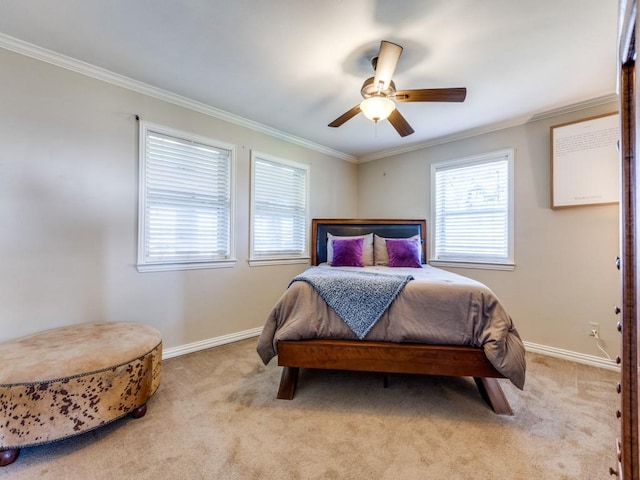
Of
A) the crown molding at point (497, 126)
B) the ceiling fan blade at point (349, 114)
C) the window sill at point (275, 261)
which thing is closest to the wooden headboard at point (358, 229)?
the window sill at point (275, 261)

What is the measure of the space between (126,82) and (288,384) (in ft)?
9.35

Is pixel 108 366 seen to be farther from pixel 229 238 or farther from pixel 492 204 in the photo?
pixel 492 204

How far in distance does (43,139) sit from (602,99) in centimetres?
472

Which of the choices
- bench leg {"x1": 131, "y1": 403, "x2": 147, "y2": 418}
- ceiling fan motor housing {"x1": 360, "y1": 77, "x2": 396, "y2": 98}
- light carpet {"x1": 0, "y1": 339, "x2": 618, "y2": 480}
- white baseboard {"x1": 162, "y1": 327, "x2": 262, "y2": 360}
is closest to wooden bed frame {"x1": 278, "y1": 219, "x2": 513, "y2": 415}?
light carpet {"x1": 0, "y1": 339, "x2": 618, "y2": 480}

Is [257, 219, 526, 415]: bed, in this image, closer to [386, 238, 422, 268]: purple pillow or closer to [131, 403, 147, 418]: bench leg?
[131, 403, 147, 418]: bench leg

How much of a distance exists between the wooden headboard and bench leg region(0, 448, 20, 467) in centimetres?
297

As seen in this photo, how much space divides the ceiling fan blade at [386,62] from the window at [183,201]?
1.87 metres

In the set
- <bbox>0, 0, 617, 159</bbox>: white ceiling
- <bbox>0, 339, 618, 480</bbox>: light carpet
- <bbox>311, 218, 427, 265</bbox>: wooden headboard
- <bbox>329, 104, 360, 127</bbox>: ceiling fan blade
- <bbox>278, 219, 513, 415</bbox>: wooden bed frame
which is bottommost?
<bbox>0, 339, 618, 480</bbox>: light carpet

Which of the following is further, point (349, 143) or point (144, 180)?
point (349, 143)

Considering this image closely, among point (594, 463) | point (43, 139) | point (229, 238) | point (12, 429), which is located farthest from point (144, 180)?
point (594, 463)

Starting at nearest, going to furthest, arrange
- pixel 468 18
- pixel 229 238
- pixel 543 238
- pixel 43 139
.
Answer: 1. pixel 468 18
2. pixel 43 139
3. pixel 543 238
4. pixel 229 238

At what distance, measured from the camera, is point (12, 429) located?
4.45ft

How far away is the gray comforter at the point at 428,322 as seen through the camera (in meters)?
1.70

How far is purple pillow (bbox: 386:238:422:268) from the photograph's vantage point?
3.19 meters
